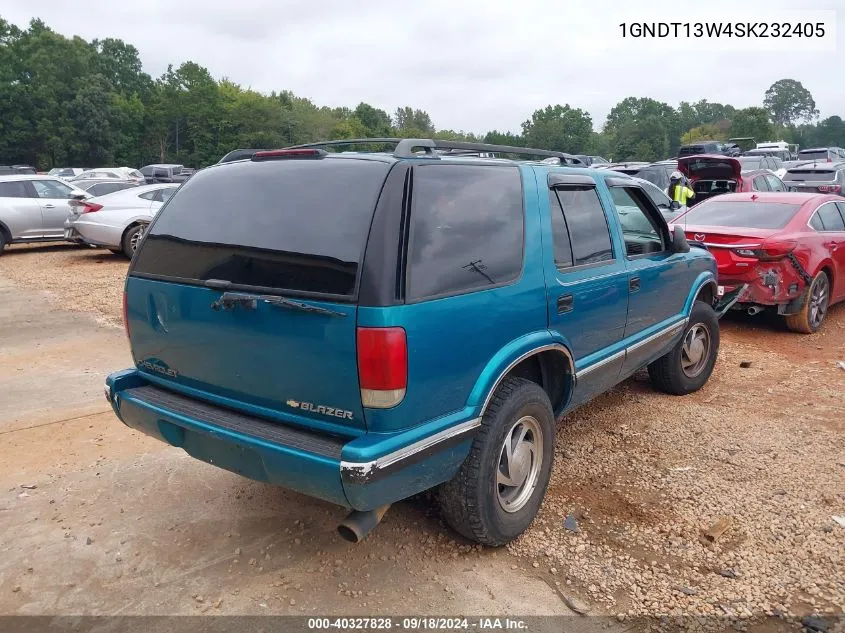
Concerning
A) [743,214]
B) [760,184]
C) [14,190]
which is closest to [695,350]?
[743,214]

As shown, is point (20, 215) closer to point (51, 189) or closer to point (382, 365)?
point (51, 189)

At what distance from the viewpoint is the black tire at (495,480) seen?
115 inches

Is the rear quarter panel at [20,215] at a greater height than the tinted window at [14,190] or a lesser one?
lesser

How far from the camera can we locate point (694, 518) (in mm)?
3455

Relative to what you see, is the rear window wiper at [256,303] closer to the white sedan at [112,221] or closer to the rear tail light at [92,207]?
the white sedan at [112,221]

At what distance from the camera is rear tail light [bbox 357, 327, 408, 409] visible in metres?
2.45

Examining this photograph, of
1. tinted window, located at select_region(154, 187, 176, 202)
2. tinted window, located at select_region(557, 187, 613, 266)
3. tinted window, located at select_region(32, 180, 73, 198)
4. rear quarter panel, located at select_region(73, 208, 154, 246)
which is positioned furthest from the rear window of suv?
tinted window, located at select_region(32, 180, 73, 198)

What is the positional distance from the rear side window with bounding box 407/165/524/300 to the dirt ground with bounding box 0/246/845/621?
1.35 m

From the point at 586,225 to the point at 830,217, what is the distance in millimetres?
5557

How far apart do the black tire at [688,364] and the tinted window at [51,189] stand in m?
13.4

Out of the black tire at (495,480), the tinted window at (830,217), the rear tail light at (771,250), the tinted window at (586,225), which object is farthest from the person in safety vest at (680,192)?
Result: the black tire at (495,480)

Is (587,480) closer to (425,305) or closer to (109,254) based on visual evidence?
(425,305)

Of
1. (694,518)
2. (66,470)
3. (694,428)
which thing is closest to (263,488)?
(66,470)

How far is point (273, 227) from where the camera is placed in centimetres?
284
